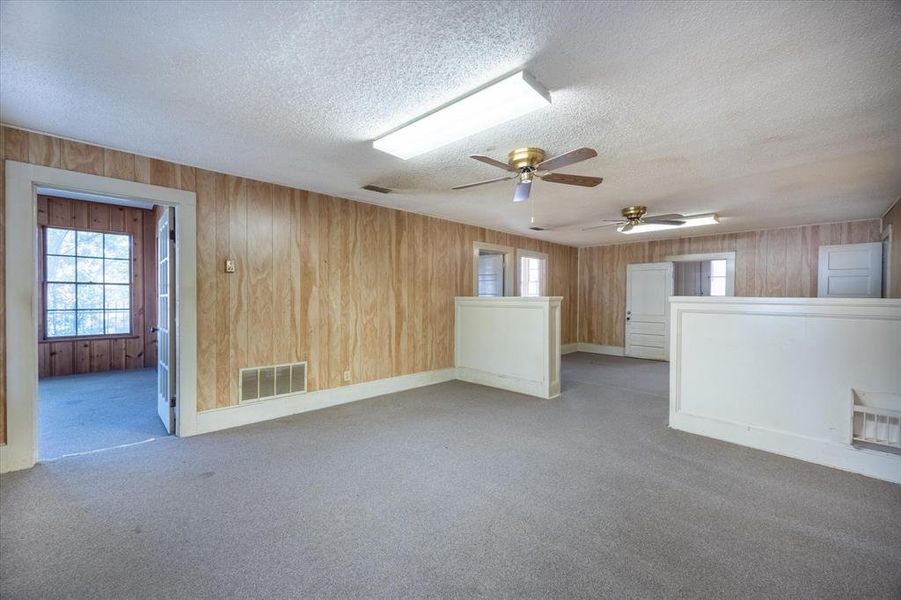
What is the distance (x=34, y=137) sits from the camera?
261 cm

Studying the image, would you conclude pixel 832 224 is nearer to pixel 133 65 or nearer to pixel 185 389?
pixel 133 65

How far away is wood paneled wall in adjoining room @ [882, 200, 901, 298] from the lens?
410 cm

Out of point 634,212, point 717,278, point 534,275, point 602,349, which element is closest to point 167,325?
point 634,212

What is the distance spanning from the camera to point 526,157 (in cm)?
280

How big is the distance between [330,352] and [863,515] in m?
4.39

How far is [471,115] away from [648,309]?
6749mm

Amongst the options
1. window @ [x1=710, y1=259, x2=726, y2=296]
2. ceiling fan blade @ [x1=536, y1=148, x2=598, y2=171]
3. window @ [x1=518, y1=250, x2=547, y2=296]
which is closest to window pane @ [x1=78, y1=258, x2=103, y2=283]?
ceiling fan blade @ [x1=536, y1=148, x2=598, y2=171]

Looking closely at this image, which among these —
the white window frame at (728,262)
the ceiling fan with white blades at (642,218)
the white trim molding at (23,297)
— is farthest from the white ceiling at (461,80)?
the white window frame at (728,262)

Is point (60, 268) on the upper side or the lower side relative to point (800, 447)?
upper

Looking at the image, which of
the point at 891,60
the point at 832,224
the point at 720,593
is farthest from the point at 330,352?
the point at 832,224

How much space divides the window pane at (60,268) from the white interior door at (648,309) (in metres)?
10.1

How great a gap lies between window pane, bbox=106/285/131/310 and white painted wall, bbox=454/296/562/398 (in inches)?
229

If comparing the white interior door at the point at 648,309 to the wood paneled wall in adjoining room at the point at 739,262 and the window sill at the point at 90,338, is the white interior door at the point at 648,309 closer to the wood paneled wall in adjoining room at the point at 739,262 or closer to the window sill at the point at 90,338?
the wood paneled wall in adjoining room at the point at 739,262

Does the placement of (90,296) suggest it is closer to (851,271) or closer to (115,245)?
(115,245)
